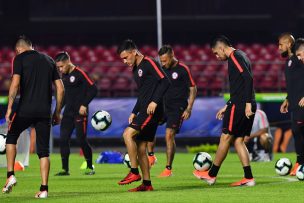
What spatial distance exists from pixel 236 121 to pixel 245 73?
668 millimetres

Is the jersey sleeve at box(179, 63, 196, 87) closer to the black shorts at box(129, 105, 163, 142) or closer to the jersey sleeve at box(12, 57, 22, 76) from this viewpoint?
the black shorts at box(129, 105, 163, 142)

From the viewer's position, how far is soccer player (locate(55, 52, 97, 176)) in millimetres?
16141

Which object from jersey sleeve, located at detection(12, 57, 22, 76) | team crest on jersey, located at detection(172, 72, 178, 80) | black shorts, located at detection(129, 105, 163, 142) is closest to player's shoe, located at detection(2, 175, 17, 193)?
jersey sleeve, located at detection(12, 57, 22, 76)

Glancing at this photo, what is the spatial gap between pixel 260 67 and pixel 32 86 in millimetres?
21286

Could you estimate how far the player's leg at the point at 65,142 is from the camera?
16.1 m

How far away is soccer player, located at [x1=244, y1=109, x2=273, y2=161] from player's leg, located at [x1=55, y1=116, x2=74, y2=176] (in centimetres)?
557

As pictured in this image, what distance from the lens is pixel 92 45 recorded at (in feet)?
124

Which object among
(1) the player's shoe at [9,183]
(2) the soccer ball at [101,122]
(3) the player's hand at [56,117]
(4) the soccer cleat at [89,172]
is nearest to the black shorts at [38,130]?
(3) the player's hand at [56,117]

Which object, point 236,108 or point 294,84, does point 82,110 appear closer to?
point 294,84

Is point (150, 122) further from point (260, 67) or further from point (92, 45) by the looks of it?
point (92, 45)

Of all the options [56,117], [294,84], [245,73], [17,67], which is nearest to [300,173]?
[294,84]

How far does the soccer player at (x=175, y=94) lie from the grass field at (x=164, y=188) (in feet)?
2.33

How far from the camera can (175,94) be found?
1630 centimetres

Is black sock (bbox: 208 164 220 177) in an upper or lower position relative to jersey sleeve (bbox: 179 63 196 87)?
lower
